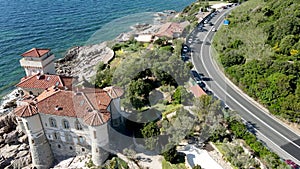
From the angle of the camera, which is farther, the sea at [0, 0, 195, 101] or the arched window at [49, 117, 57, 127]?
the sea at [0, 0, 195, 101]

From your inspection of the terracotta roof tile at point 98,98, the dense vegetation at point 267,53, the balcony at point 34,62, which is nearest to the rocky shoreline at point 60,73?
the balcony at point 34,62

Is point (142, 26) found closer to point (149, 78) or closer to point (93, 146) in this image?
point (149, 78)

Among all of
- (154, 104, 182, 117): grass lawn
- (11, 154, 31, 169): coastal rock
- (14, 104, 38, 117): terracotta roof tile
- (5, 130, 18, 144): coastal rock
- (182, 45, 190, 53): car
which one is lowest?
(11, 154, 31, 169): coastal rock

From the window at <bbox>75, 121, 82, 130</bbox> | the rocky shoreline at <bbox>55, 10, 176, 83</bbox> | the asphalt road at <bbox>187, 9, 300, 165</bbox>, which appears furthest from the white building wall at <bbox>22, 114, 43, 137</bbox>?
the asphalt road at <bbox>187, 9, 300, 165</bbox>

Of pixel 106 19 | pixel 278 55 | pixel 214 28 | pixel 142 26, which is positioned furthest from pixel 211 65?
pixel 106 19

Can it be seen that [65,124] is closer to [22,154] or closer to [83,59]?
[22,154]

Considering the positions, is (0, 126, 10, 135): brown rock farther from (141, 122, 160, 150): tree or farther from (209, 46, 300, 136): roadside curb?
(209, 46, 300, 136): roadside curb

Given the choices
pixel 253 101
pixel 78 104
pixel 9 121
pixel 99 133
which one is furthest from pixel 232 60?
pixel 9 121
